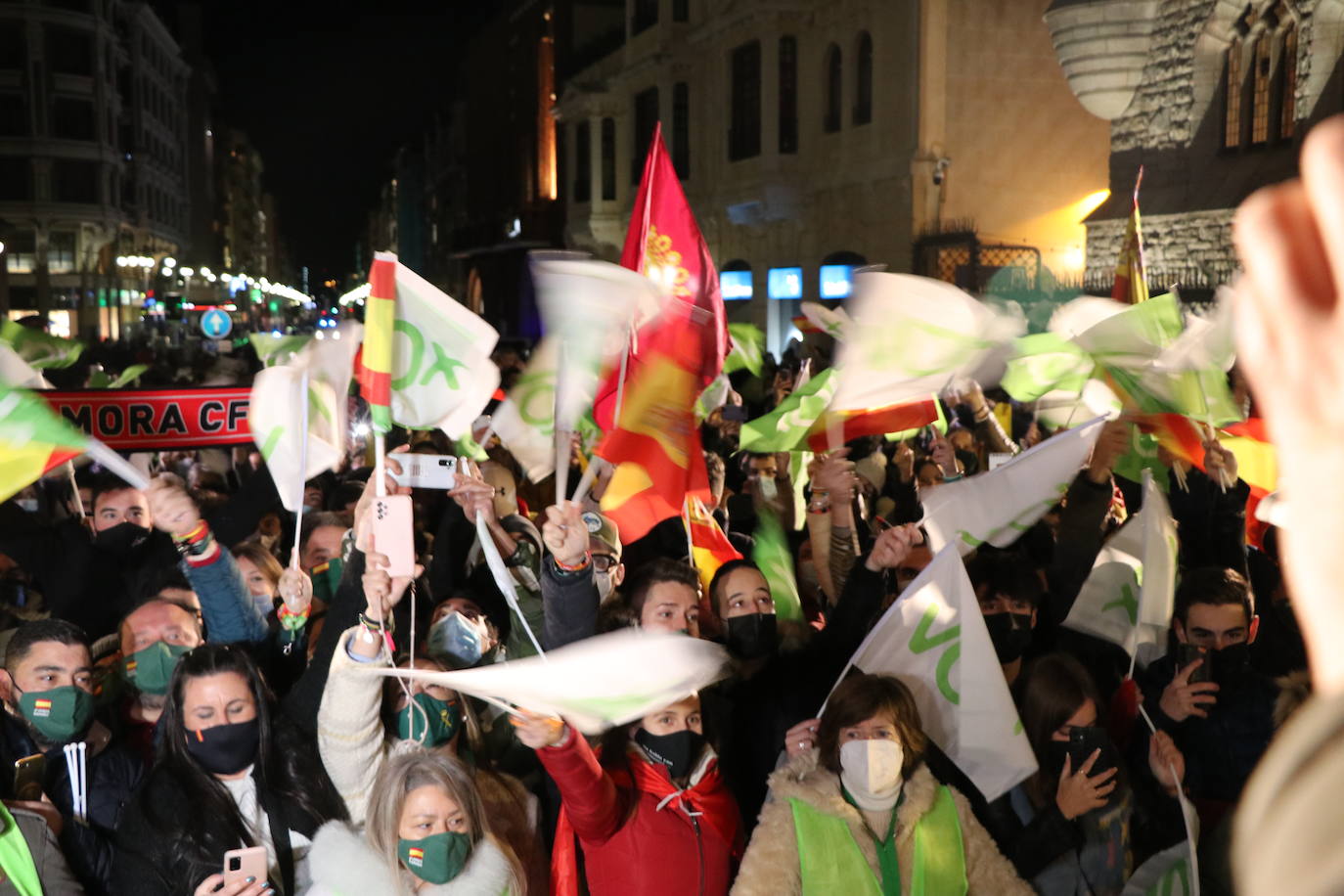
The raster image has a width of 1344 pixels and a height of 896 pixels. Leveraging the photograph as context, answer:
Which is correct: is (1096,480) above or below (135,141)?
below

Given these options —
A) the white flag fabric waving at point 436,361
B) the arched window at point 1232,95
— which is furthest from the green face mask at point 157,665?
the arched window at point 1232,95

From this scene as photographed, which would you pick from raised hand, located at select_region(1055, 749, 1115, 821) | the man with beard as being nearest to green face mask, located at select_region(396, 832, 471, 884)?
the man with beard

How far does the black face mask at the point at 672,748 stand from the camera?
361 centimetres

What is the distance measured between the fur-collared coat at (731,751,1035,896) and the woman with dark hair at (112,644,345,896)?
48.0 inches

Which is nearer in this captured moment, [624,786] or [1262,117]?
[624,786]

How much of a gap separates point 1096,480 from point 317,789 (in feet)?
11.0

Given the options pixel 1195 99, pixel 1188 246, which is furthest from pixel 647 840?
pixel 1195 99

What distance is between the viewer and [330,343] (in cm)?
519

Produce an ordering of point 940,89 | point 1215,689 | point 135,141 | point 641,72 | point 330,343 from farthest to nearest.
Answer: point 135,141
point 641,72
point 940,89
point 330,343
point 1215,689

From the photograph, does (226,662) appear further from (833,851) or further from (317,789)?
(833,851)

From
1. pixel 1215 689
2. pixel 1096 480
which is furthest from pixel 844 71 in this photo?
pixel 1215 689

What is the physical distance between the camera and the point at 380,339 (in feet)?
13.2

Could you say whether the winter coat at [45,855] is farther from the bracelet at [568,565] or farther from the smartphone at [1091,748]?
the smartphone at [1091,748]

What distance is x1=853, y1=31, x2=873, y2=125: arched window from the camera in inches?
818
